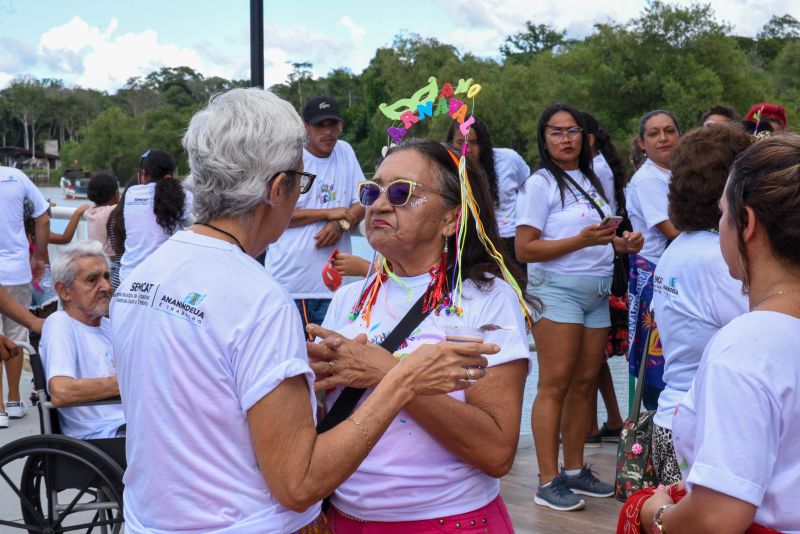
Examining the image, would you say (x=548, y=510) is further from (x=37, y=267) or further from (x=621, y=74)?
(x=621, y=74)

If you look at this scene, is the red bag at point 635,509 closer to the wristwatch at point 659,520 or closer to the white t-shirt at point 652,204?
the wristwatch at point 659,520

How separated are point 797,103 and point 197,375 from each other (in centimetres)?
6037

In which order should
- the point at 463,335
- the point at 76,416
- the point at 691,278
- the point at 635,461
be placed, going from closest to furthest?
the point at 463,335, the point at 635,461, the point at 691,278, the point at 76,416

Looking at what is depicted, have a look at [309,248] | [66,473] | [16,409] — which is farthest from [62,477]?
[16,409]

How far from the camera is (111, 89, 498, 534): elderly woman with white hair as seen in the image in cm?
179

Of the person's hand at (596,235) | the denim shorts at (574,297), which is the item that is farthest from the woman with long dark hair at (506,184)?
the person's hand at (596,235)

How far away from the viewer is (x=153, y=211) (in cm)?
644

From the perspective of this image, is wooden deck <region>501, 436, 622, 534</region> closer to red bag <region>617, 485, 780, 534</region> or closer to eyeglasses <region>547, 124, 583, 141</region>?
eyeglasses <region>547, 124, 583, 141</region>

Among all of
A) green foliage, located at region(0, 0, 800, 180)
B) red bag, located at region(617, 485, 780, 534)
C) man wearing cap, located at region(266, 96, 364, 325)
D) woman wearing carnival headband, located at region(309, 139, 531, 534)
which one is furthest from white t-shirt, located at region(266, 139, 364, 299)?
green foliage, located at region(0, 0, 800, 180)

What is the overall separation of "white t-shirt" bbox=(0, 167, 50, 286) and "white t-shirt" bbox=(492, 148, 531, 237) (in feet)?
11.1

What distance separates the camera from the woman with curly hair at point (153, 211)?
21.0ft

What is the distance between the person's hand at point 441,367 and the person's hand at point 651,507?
0.43 metres

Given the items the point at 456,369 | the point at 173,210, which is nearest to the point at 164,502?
the point at 456,369

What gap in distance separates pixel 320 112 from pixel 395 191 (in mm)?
2805
